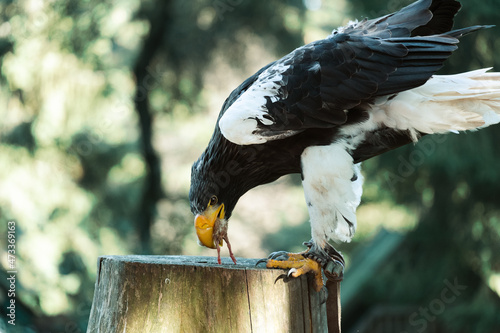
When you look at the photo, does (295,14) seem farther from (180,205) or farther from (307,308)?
(307,308)

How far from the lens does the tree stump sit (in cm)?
228

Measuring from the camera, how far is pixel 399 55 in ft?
9.48

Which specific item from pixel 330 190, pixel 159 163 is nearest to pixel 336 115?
pixel 330 190

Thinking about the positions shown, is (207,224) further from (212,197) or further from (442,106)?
(442,106)

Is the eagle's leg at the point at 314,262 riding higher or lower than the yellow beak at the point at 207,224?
lower

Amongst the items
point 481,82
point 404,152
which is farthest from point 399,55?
point 404,152

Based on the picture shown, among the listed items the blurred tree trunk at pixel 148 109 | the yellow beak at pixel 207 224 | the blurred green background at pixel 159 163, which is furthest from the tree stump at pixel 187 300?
the blurred tree trunk at pixel 148 109

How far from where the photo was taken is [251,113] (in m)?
2.84

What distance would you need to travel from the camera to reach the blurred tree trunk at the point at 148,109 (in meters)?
8.75

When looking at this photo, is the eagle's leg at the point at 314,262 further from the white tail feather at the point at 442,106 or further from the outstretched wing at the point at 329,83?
the white tail feather at the point at 442,106

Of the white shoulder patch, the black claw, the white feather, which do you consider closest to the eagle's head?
the white shoulder patch

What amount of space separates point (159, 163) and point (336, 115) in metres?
6.77

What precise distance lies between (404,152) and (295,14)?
11.6 feet

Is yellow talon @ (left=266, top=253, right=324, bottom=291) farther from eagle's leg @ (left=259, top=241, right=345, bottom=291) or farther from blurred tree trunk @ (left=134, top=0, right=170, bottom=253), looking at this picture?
blurred tree trunk @ (left=134, top=0, right=170, bottom=253)
